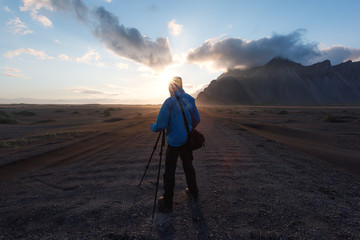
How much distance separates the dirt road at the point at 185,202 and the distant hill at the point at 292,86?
16888cm

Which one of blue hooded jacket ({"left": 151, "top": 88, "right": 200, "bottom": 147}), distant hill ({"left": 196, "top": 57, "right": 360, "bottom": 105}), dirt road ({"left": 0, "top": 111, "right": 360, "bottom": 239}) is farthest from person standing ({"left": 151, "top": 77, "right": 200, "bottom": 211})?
distant hill ({"left": 196, "top": 57, "right": 360, "bottom": 105})

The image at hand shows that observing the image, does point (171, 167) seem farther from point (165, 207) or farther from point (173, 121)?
point (173, 121)

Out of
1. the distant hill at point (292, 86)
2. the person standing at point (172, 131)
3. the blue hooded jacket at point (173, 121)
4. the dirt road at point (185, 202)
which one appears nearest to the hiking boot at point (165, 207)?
the person standing at point (172, 131)

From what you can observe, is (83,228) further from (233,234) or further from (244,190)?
(244,190)

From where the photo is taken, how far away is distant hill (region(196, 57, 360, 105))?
156 metres

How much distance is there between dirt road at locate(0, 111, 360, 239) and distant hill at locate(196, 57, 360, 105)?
16888 cm

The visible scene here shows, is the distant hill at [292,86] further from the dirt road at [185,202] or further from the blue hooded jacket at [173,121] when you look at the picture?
the blue hooded jacket at [173,121]

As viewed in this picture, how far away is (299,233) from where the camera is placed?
9.66 ft

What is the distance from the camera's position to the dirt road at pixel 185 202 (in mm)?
3043

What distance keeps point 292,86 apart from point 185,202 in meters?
189

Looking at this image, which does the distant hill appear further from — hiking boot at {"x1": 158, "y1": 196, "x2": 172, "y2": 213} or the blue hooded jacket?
hiking boot at {"x1": 158, "y1": 196, "x2": 172, "y2": 213}

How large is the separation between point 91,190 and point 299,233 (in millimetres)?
4438

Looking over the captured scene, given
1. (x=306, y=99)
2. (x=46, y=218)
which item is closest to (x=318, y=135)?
(x=46, y=218)

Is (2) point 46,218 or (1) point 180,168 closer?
(2) point 46,218
